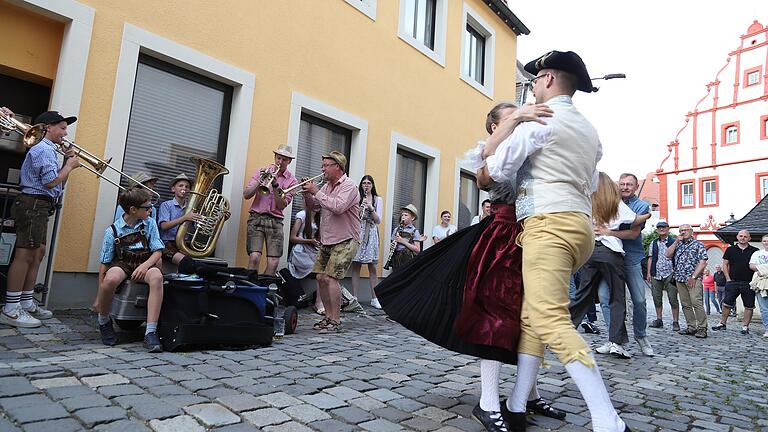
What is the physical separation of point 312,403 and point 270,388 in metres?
0.39

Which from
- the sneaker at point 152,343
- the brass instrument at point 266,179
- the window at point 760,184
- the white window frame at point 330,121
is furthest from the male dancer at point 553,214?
the window at point 760,184

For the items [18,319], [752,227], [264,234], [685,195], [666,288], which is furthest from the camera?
[685,195]

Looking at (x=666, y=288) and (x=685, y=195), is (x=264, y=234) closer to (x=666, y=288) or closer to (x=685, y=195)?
(x=666, y=288)

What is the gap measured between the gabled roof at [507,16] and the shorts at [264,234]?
29.1 feet

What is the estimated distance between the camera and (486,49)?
12930mm

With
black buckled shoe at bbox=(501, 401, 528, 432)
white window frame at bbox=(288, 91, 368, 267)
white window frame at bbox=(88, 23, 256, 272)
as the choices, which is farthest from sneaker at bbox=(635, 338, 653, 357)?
Answer: white window frame at bbox=(88, 23, 256, 272)

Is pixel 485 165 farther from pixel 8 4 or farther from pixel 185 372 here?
pixel 8 4

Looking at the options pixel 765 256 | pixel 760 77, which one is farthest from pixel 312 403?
pixel 760 77

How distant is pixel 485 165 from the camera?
2.72 meters

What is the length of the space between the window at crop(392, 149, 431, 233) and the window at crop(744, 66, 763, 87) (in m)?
30.1

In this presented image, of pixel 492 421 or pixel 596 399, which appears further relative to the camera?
pixel 492 421

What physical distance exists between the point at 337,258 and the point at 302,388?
2.33 metres

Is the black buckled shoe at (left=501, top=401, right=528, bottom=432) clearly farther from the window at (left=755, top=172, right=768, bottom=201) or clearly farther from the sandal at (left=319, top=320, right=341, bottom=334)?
the window at (left=755, top=172, right=768, bottom=201)

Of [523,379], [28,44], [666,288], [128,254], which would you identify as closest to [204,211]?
[128,254]
